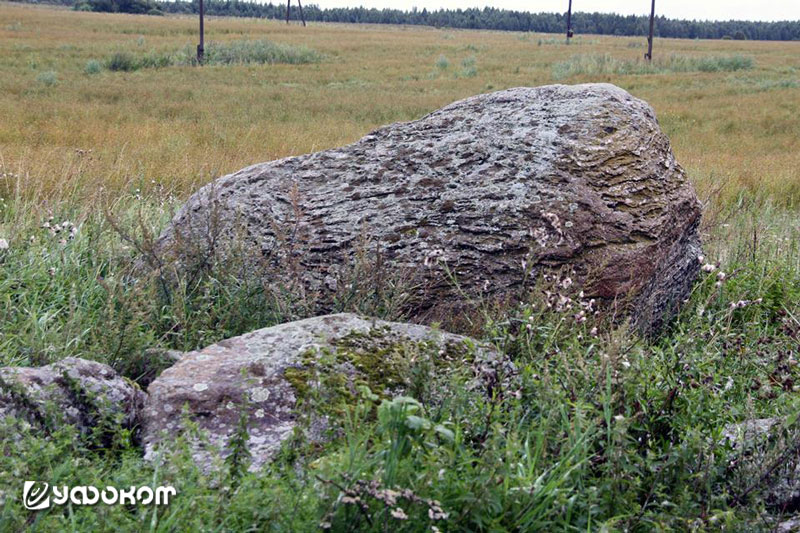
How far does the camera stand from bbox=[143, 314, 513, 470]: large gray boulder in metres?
2.39

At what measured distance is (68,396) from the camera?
8.16 feet

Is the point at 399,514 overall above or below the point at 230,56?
below

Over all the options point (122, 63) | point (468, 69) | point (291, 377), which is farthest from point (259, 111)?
point (468, 69)

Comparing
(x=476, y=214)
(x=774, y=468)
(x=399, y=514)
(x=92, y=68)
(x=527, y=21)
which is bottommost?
(x=774, y=468)

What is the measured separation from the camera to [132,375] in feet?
10.3

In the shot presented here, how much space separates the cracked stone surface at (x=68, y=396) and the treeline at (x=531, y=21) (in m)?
120

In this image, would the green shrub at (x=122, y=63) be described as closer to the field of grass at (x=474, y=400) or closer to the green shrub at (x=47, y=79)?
the green shrub at (x=47, y=79)

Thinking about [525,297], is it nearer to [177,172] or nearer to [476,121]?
[476,121]

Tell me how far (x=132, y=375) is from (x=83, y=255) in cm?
182

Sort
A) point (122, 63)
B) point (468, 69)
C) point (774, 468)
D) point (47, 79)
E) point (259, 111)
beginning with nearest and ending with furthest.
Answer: point (774, 468) → point (259, 111) → point (47, 79) → point (122, 63) → point (468, 69)

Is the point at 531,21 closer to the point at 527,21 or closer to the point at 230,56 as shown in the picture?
the point at 527,21

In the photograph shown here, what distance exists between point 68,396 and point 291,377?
787 millimetres

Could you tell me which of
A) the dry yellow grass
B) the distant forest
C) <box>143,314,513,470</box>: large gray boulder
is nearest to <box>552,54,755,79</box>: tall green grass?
the dry yellow grass

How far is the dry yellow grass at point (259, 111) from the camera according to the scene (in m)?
8.71
